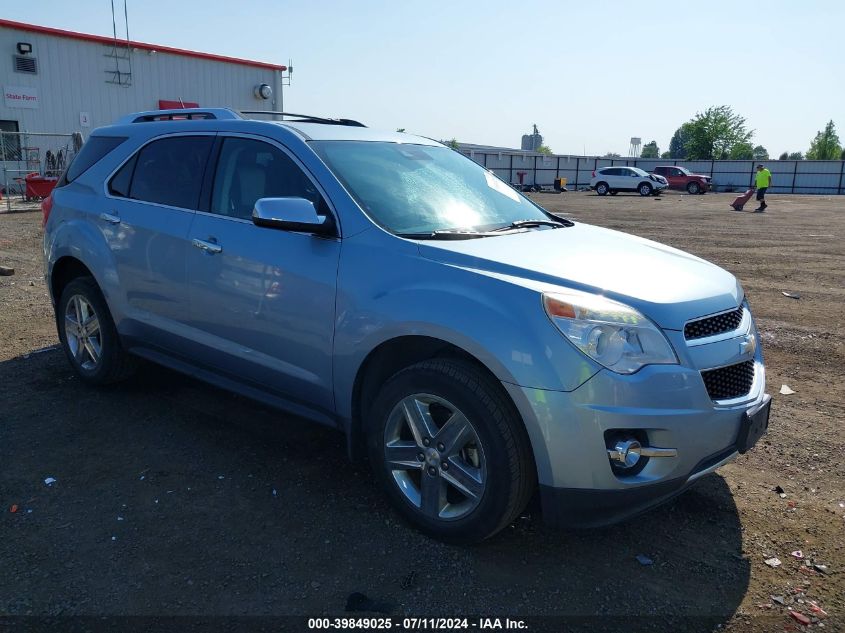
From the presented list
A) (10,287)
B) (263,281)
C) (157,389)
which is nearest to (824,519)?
(263,281)

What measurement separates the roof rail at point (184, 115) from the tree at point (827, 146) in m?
102

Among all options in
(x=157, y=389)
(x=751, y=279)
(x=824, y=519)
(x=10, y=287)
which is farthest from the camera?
(x=751, y=279)

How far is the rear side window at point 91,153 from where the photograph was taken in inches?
200

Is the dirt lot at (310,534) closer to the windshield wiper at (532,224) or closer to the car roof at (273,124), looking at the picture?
the windshield wiper at (532,224)

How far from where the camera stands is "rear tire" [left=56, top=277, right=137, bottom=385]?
498 centimetres

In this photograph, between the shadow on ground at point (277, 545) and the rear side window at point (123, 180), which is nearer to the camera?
the shadow on ground at point (277, 545)

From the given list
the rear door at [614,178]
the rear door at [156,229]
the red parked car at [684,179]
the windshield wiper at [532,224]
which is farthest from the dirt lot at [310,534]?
the red parked car at [684,179]

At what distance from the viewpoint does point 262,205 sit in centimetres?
343

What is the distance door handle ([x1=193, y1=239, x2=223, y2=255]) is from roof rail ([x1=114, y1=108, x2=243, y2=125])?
2.79ft

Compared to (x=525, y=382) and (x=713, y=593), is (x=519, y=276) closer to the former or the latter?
(x=525, y=382)

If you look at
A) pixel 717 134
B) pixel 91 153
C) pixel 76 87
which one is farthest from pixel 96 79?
pixel 717 134

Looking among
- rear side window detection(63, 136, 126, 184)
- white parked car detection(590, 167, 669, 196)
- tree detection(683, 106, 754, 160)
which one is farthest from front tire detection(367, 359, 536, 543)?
tree detection(683, 106, 754, 160)

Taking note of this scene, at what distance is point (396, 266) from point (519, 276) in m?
0.60

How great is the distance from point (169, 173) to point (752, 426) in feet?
12.2
